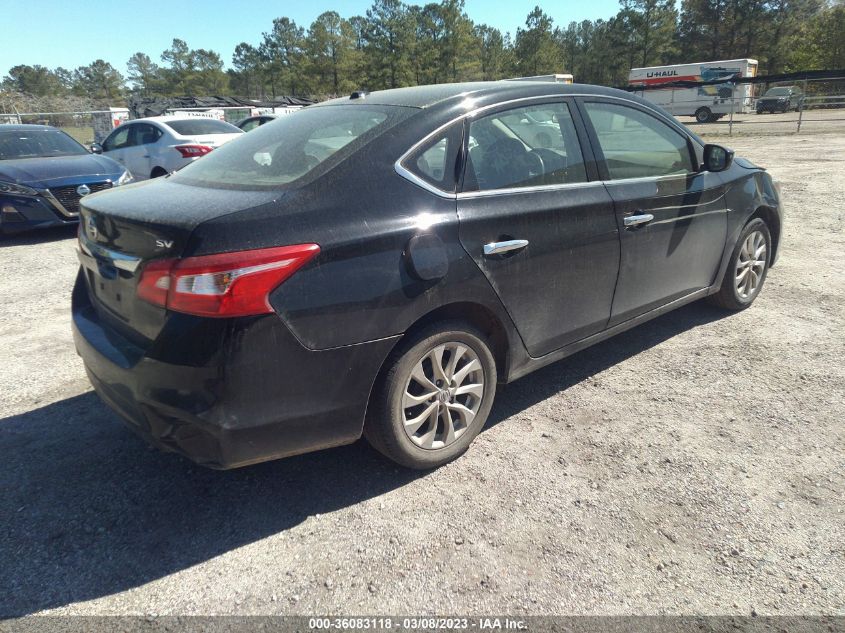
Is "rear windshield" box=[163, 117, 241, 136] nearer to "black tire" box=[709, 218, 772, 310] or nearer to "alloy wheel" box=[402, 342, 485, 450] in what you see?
"black tire" box=[709, 218, 772, 310]

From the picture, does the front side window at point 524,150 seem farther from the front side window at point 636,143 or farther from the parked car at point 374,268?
the front side window at point 636,143

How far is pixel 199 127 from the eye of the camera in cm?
1107

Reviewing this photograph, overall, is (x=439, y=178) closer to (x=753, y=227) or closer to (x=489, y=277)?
(x=489, y=277)

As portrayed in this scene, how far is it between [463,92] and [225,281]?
164 cm

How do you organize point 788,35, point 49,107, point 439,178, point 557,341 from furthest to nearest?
point 788,35 → point 49,107 → point 557,341 → point 439,178

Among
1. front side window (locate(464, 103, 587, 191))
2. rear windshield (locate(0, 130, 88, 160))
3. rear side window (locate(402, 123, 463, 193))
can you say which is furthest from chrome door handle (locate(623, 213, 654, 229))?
rear windshield (locate(0, 130, 88, 160))

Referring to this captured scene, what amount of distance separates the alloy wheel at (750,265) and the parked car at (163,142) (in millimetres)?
8437

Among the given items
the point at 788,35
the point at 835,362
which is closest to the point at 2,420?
the point at 835,362

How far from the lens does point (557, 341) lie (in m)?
3.24

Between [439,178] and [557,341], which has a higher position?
[439,178]

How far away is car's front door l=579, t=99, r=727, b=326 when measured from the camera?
3424mm

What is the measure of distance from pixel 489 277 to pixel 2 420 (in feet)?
9.41

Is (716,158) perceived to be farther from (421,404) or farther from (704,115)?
(704,115)

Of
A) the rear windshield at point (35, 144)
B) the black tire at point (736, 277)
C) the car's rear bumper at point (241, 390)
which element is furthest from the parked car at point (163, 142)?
the car's rear bumper at point (241, 390)
